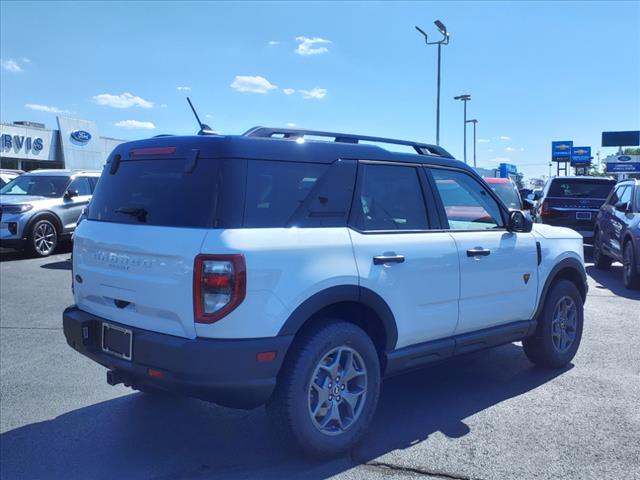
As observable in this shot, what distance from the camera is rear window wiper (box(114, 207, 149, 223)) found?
11.5 ft

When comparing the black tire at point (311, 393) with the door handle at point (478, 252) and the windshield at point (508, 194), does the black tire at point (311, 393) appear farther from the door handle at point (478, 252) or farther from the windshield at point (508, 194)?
the windshield at point (508, 194)

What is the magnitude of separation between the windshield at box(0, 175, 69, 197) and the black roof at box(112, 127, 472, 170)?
33.5ft

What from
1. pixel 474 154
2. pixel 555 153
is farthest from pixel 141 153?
pixel 555 153

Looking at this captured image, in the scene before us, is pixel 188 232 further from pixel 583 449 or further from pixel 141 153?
pixel 583 449

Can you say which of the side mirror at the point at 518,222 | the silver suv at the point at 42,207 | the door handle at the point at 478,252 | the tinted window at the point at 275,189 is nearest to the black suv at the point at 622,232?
the side mirror at the point at 518,222

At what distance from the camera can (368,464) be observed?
3.51 metres

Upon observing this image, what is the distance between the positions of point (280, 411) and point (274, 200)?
1190 millimetres

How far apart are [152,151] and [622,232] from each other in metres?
8.79

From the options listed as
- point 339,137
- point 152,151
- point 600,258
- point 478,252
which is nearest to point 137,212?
point 152,151

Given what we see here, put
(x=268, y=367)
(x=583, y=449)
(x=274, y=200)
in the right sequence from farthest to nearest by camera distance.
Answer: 1. (x=583, y=449)
2. (x=274, y=200)
3. (x=268, y=367)

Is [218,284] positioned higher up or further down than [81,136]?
further down

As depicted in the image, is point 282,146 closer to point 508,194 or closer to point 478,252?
point 478,252

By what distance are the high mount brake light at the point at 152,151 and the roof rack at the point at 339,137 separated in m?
0.46

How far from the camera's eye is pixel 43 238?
488 inches
